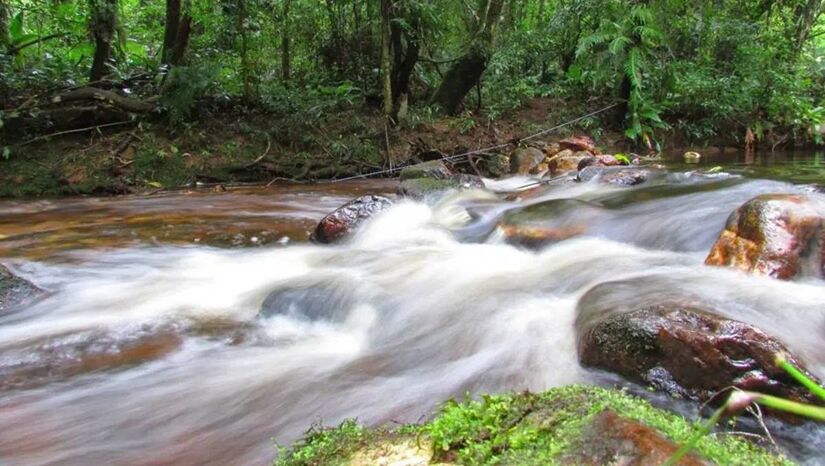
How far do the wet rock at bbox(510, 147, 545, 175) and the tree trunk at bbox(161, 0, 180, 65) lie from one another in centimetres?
678

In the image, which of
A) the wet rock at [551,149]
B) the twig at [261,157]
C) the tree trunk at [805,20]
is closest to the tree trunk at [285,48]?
the twig at [261,157]

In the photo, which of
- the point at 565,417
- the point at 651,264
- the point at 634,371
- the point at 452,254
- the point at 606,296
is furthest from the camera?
the point at 452,254

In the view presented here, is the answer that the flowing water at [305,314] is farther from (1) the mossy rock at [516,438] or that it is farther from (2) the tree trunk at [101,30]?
(2) the tree trunk at [101,30]

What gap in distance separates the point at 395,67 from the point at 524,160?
10.7ft

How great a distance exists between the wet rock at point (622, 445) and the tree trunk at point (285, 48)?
11663 mm

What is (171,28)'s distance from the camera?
11102 millimetres

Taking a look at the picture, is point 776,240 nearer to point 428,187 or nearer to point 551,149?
point 428,187

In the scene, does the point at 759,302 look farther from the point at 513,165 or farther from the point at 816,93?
the point at 816,93

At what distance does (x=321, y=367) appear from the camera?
3.43m

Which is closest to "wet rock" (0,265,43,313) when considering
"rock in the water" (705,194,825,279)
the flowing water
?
the flowing water

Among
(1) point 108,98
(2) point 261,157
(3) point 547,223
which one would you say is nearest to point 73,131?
(1) point 108,98

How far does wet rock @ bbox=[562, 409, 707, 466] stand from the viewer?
1432 millimetres

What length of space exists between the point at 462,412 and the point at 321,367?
66.3 inches

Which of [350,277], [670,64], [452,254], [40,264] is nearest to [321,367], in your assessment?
[350,277]
